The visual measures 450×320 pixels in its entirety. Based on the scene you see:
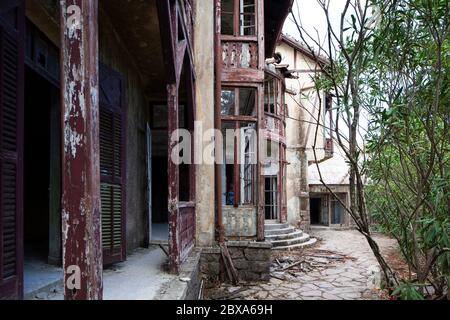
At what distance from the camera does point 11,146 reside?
2682 millimetres

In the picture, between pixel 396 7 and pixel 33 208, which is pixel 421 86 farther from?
pixel 33 208

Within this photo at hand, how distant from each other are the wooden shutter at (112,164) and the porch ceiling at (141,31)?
0.87 meters

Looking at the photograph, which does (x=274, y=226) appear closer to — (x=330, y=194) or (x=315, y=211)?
(x=330, y=194)

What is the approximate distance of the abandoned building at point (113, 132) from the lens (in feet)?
6.54

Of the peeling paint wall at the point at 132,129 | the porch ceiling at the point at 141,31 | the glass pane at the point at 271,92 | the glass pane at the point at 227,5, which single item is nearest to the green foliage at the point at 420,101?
the porch ceiling at the point at 141,31

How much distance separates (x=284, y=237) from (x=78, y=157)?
36.9 ft

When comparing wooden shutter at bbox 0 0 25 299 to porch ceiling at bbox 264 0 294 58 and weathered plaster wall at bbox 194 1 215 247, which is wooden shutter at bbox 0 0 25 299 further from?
porch ceiling at bbox 264 0 294 58

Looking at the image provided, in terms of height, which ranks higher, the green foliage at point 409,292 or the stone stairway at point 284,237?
the green foliage at point 409,292

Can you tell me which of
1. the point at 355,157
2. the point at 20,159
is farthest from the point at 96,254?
the point at 355,157

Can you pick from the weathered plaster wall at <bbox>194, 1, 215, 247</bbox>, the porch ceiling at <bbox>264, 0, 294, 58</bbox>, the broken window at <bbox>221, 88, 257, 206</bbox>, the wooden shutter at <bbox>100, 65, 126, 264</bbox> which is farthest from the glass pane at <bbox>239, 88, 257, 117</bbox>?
the wooden shutter at <bbox>100, 65, 126, 264</bbox>

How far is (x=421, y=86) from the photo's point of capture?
165 inches

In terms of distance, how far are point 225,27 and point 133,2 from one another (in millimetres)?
6042

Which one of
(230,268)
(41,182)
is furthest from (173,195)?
(41,182)

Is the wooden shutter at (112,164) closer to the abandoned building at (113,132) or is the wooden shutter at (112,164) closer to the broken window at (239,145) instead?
the abandoned building at (113,132)
